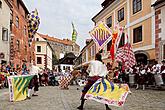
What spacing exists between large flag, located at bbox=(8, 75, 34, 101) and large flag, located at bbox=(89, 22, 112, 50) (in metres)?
5.47

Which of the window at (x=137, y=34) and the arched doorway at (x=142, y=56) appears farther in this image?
the window at (x=137, y=34)

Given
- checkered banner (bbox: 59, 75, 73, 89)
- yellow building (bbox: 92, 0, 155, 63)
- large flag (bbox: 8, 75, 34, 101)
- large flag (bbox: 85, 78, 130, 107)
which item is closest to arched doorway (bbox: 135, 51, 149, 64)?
yellow building (bbox: 92, 0, 155, 63)

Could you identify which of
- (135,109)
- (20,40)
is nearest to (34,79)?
(135,109)

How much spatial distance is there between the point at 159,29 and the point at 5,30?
15.0 meters

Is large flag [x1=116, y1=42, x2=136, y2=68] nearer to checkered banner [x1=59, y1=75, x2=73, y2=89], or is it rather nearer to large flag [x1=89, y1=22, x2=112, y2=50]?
large flag [x1=89, y1=22, x2=112, y2=50]

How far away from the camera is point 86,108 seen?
8953 millimetres

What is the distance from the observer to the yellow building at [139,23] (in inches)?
830

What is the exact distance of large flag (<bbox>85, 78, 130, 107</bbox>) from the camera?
773 cm

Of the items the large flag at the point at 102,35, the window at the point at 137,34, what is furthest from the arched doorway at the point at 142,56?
the large flag at the point at 102,35

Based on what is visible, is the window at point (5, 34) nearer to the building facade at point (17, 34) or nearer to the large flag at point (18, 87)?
the building facade at point (17, 34)

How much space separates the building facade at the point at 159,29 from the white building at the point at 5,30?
13652mm

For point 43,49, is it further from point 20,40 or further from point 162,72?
point 162,72

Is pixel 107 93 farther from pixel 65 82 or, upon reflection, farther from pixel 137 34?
pixel 137 34

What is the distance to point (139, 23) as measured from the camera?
23.1m
